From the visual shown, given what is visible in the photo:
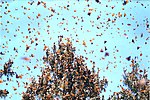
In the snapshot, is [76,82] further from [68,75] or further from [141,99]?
[141,99]

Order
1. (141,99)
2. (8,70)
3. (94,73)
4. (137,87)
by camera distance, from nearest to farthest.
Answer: (8,70) → (94,73) → (141,99) → (137,87)

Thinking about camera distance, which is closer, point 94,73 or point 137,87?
point 94,73

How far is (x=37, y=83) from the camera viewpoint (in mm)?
27781

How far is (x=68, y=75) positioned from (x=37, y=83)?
124 inches

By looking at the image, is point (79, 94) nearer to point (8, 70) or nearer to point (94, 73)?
point (94, 73)

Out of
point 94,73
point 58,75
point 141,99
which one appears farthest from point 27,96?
point 141,99

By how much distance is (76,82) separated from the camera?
87.4 feet

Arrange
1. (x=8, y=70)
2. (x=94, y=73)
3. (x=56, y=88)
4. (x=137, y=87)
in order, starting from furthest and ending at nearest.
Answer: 1. (x=137, y=87)
2. (x=94, y=73)
3. (x=56, y=88)
4. (x=8, y=70)

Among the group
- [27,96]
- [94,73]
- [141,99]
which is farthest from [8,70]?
[141,99]

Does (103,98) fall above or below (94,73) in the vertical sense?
below

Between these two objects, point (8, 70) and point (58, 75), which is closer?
point (8, 70)

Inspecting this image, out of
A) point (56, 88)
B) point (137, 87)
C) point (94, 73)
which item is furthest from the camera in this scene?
point (137, 87)

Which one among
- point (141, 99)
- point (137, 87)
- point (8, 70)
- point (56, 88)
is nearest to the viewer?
point (8, 70)

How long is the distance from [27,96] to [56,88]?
9.61 ft
